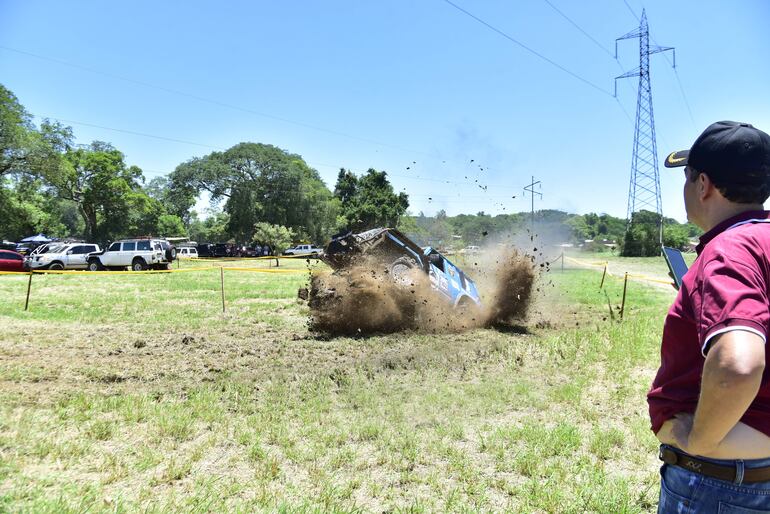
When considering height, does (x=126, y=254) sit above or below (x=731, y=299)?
below

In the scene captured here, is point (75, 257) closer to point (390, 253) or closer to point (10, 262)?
point (10, 262)

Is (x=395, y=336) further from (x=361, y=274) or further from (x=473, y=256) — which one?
(x=473, y=256)

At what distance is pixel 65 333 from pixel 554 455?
892 centimetres

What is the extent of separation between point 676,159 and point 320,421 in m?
3.98

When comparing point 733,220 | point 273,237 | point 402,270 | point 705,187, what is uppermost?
point 273,237

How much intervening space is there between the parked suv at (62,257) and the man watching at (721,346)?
3207 centimetres

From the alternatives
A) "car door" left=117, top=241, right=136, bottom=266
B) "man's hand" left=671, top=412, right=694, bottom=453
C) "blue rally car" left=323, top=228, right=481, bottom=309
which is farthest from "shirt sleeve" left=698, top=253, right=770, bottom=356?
"car door" left=117, top=241, right=136, bottom=266

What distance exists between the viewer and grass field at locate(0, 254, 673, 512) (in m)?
3.55

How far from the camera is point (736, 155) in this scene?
5.20ft

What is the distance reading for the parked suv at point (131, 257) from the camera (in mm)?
28703

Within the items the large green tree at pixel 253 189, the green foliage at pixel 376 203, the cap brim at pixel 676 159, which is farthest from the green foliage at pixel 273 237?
the cap brim at pixel 676 159

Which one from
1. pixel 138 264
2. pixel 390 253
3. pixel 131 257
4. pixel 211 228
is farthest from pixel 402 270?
pixel 211 228

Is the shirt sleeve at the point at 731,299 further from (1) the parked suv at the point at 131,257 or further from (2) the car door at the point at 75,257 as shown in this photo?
(2) the car door at the point at 75,257

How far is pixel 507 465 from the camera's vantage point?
405 centimetres
